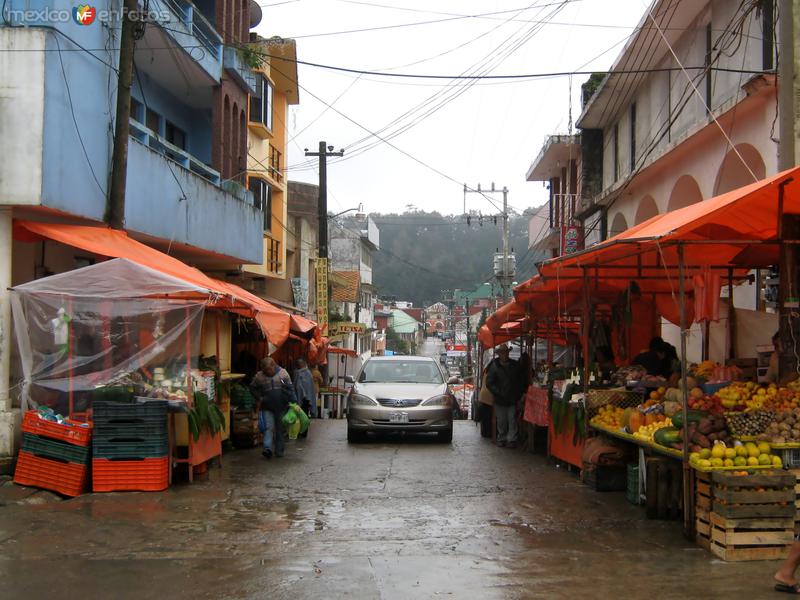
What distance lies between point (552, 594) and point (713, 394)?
170 inches

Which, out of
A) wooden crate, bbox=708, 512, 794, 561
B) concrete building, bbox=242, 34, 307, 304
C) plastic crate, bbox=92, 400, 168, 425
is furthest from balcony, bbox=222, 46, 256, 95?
wooden crate, bbox=708, 512, 794, 561

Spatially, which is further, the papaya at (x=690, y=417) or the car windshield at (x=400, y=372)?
the car windshield at (x=400, y=372)

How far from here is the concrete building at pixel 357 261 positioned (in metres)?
50.1

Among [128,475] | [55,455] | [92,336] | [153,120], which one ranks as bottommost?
[128,475]

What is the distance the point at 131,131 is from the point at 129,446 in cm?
689

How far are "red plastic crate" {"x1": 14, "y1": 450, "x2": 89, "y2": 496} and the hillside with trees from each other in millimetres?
41615

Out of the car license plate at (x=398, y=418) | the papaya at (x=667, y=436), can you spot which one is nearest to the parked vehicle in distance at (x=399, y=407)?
the car license plate at (x=398, y=418)

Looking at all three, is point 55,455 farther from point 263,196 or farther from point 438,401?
point 263,196

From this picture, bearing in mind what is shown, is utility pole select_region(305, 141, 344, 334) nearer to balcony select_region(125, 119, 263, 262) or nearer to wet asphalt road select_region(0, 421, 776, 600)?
balcony select_region(125, 119, 263, 262)

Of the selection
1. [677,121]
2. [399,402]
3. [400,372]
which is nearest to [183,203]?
[400,372]

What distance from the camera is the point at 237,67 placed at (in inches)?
754

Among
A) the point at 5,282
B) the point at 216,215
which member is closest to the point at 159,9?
the point at 216,215

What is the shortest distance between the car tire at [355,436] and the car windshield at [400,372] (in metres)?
1.10

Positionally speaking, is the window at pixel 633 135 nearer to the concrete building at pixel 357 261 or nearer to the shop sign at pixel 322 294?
the shop sign at pixel 322 294
